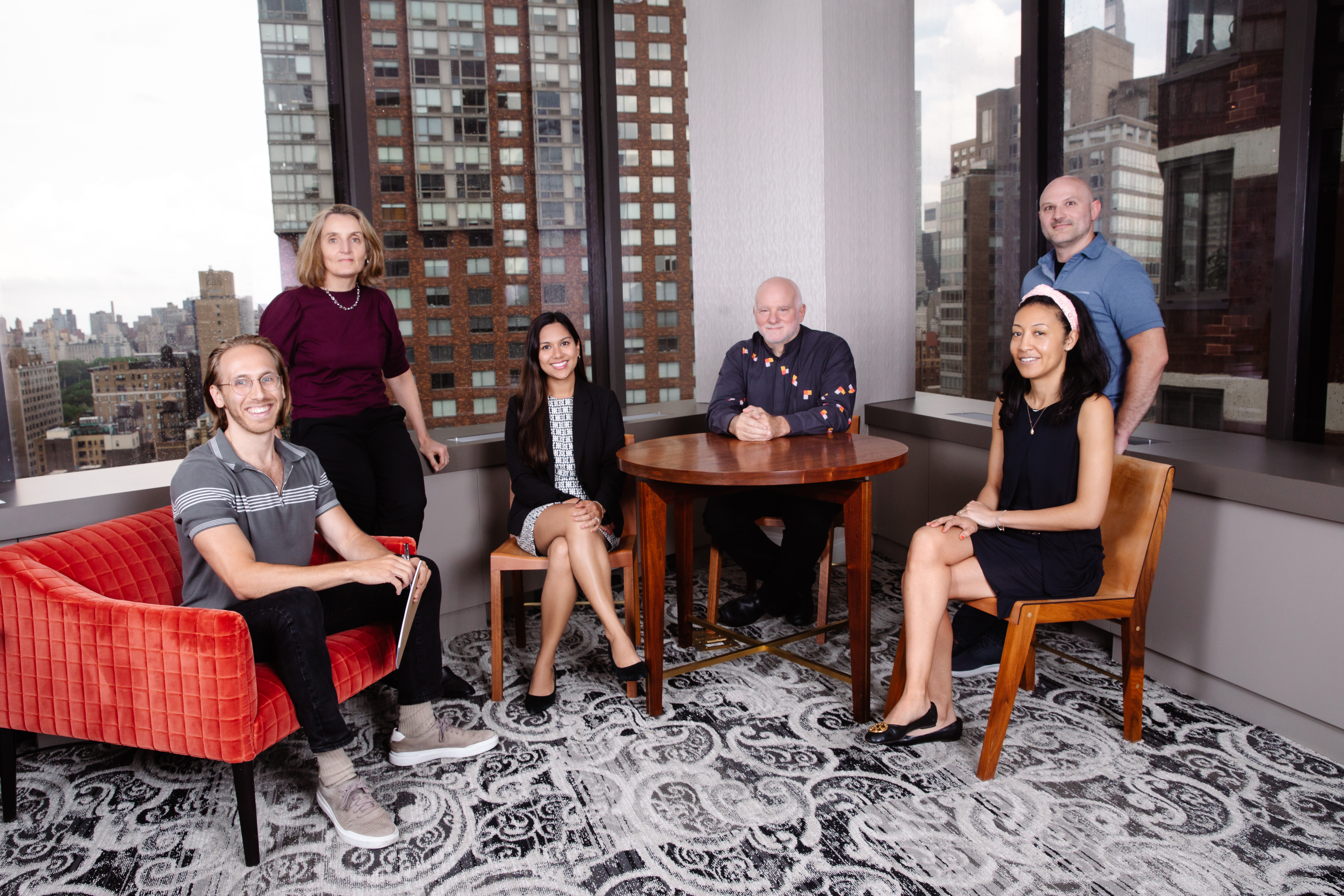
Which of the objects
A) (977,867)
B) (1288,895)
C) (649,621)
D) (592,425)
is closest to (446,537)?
(592,425)

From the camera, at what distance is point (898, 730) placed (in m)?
2.36

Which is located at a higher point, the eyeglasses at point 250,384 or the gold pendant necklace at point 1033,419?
the eyeglasses at point 250,384

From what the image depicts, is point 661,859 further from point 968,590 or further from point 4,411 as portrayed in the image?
point 4,411

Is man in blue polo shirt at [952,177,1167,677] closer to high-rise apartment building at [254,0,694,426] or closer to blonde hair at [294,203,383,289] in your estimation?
high-rise apartment building at [254,0,694,426]

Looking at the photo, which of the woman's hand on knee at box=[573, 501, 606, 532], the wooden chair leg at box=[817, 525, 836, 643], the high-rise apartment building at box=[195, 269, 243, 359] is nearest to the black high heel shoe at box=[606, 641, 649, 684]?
the woman's hand on knee at box=[573, 501, 606, 532]

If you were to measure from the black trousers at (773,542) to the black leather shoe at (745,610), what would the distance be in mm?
35

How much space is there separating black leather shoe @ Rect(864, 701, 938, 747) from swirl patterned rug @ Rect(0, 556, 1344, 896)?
52 mm

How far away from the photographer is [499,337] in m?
3.95

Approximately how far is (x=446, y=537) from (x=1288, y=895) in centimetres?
275

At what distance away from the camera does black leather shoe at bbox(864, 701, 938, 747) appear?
2359mm

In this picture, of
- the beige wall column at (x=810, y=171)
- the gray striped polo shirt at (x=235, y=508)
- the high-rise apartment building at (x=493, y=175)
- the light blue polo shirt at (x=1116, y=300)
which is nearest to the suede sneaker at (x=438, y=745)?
the gray striped polo shirt at (x=235, y=508)

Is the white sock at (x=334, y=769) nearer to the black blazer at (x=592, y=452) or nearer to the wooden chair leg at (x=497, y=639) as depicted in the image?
the wooden chair leg at (x=497, y=639)

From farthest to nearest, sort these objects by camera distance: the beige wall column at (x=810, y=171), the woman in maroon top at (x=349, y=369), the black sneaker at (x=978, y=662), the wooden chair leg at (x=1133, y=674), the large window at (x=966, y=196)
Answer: the large window at (x=966, y=196), the beige wall column at (x=810, y=171), the black sneaker at (x=978, y=662), the woman in maroon top at (x=349, y=369), the wooden chair leg at (x=1133, y=674)

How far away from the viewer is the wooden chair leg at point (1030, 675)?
2.68m
